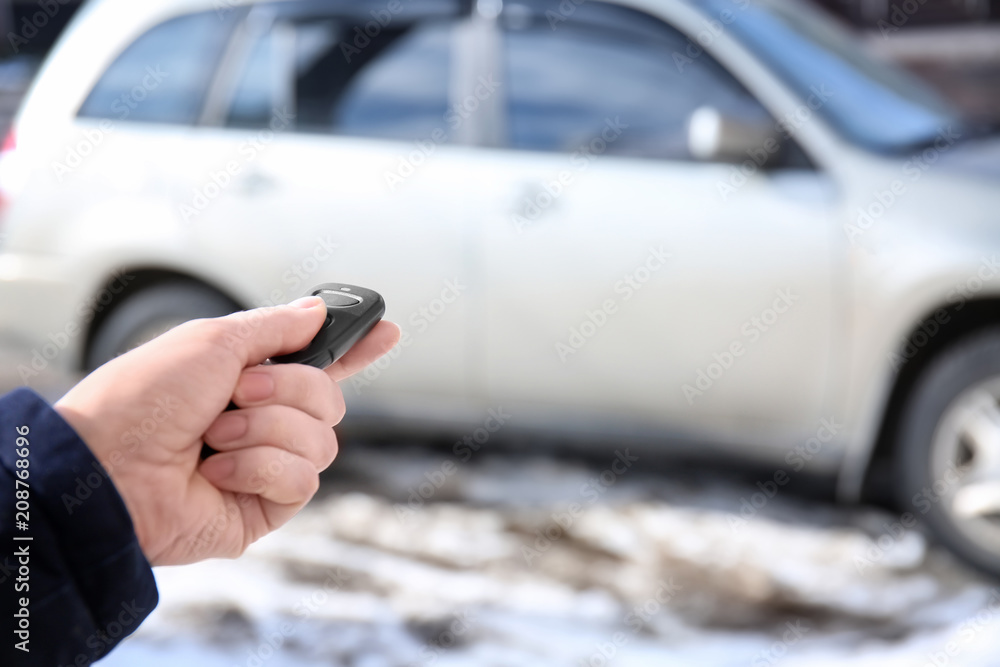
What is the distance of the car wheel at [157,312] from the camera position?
3135mm

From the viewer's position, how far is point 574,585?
276cm

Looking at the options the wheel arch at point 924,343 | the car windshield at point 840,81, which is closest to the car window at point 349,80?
the car windshield at point 840,81

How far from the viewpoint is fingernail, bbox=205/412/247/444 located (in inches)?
41.3

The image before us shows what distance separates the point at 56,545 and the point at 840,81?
273cm

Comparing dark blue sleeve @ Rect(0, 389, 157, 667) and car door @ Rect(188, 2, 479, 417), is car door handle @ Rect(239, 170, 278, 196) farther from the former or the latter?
dark blue sleeve @ Rect(0, 389, 157, 667)

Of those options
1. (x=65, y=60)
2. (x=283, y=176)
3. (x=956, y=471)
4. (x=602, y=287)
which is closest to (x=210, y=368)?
(x=602, y=287)

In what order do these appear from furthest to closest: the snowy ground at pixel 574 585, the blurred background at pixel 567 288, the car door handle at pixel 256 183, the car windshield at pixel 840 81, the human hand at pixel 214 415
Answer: the car door handle at pixel 256 183
the car windshield at pixel 840 81
the blurred background at pixel 567 288
the snowy ground at pixel 574 585
the human hand at pixel 214 415

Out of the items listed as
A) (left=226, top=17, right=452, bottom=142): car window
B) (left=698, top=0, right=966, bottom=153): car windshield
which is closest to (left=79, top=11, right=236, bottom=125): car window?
(left=226, top=17, right=452, bottom=142): car window

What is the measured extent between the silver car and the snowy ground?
0.22 m

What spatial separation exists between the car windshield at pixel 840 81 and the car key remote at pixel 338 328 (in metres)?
2.10

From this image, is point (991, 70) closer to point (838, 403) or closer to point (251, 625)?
point (838, 403)

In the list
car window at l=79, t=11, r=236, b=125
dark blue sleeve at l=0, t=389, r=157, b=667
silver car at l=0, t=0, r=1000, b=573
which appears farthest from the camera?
car window at l=79, t=11, r=236, b=125

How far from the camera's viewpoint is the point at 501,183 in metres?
2.96

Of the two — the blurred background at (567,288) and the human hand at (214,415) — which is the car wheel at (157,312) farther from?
the human hand at (214,415)
